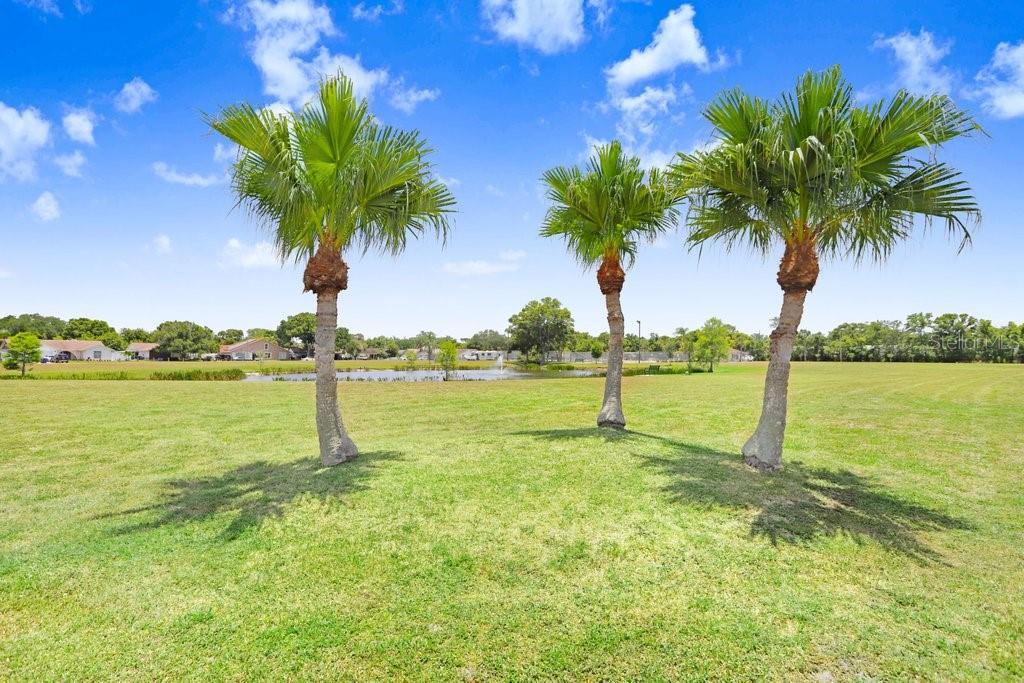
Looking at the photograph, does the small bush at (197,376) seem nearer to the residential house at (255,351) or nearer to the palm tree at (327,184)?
the palm tree at (327,184)

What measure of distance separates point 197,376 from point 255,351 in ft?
271

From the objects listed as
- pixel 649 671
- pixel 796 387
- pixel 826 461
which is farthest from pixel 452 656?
pixel 796 387

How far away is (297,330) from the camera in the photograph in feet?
351

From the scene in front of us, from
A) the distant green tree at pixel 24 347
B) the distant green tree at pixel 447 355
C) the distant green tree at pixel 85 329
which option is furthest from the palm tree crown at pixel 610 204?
the distant green tree at pixel 85 329

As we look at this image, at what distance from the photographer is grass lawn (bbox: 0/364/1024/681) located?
3.44 m

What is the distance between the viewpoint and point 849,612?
156 inches

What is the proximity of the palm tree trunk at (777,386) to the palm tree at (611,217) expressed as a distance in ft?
12.0

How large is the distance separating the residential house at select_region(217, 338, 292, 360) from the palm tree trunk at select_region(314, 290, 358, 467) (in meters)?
112

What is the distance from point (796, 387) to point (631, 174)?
21433mm

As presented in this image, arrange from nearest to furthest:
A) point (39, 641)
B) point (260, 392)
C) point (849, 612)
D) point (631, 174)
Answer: point (39, 641)
point (849, 612)
point (631, 174)
point (260, 392)

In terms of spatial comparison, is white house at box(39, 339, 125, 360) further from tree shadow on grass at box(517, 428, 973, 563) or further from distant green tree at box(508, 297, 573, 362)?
Answer: tree shadow on grass at box(517, 428, 973, 563)

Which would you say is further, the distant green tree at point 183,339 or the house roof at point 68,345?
the distant green tree at point 183,339

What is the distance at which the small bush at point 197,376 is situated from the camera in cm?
3531

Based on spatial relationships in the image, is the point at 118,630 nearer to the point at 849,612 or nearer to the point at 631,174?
the point at 849,612
